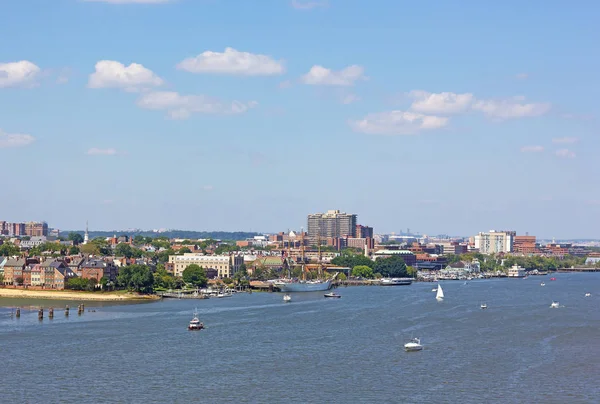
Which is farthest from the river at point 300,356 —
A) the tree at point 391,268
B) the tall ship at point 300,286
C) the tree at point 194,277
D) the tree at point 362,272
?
the tree at point 391,268

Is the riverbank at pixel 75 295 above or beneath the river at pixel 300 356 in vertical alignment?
above

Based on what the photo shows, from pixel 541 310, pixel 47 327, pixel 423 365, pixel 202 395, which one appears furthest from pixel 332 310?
pixel 202 395

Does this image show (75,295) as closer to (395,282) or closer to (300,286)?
(300,286)

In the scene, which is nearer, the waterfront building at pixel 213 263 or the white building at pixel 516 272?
the waterfront building at pixel 213 263

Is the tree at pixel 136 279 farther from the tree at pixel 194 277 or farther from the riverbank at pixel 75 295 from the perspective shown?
the tree at pixel 194 277

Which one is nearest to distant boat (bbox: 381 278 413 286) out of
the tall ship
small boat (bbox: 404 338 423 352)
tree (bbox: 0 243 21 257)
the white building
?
the tall ship

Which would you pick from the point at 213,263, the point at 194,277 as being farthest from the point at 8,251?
the point at 194,277

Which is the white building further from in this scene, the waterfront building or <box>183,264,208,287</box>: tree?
<box>183,264,208,287</box>: tree

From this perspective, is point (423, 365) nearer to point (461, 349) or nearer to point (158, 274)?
point (461, 349)
